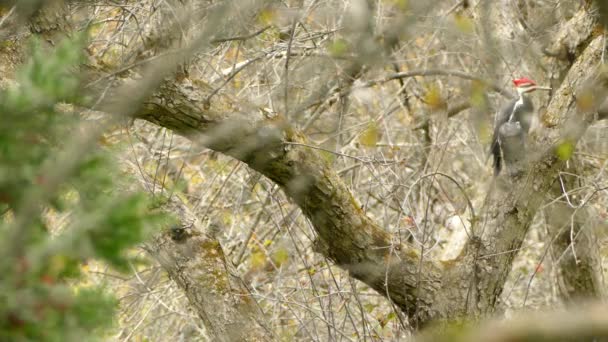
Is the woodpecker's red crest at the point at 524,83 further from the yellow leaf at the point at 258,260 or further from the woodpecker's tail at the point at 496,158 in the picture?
the yellow leaf at the point at 258,260

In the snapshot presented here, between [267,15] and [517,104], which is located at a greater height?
[517,104]

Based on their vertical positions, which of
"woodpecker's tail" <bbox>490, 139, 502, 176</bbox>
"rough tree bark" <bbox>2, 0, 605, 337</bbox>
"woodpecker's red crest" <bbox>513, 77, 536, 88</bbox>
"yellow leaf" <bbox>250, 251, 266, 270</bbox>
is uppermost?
"woodpecker's red crest" <bbox>513, 77, 536, 88</bbox>

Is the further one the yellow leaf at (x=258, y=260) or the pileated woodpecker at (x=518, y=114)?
the pileated woodpecker at (x=518, y=114)

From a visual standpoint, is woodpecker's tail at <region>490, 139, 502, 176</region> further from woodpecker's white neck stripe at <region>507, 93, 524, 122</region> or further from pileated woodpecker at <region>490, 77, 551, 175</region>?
woodpecker's white neck stripe at <region>507, 93, 524, 122</region>

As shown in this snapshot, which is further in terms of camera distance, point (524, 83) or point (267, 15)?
point (524, 83)

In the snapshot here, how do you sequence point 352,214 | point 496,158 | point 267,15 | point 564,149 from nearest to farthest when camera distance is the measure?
1. point 352,214
2. point 564,149
3. point 267,15
4. point 496,158

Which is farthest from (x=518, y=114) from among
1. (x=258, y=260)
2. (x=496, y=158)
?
(x=258, y=260)

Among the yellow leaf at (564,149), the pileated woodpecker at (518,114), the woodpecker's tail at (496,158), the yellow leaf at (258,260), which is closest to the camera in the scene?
the yellow leaf at (564,149)

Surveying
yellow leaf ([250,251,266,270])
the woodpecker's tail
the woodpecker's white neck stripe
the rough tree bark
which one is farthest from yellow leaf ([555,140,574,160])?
yellow leaf ([250,251,266,270])

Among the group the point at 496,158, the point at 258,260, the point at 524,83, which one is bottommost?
the point at 258,260

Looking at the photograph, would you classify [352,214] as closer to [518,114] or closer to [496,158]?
[496,158]

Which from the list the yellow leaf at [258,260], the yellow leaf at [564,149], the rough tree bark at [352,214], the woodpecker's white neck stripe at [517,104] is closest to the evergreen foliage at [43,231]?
the rough tree bark at [352,214]

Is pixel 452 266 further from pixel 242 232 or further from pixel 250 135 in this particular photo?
pixel 242 232

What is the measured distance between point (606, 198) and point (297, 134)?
3.60 metres
